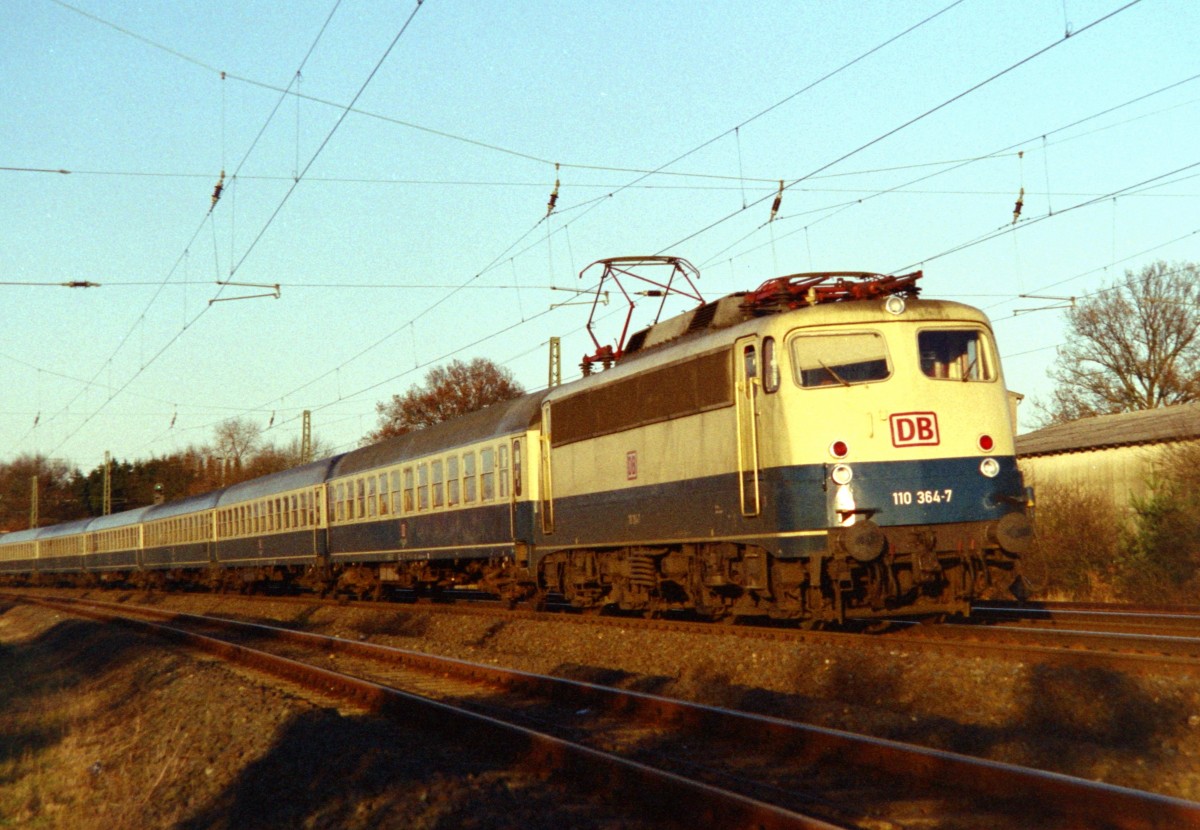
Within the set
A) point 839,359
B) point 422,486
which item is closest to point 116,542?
point 422,486

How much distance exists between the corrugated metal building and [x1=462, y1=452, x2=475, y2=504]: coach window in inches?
425

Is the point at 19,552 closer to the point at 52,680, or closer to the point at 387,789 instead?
the point at 52,680

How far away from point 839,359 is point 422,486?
1339 centimetres

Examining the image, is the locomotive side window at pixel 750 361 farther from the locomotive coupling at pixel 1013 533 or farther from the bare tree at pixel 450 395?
the bare tree at pixel 450 395

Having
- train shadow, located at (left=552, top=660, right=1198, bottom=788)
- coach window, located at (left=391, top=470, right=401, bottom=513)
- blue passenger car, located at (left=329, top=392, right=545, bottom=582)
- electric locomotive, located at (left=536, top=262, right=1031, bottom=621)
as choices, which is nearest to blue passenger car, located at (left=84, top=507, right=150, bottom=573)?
blue passenger car, located at (left=329, top=392, right=545, bottom=582)

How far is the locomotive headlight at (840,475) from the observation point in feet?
40.8

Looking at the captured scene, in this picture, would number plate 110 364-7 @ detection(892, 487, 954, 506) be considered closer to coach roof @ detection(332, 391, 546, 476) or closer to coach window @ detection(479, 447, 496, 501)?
coach roof @ detection(332, 391, 546, 476)

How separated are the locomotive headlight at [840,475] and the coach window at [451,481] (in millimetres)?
11621

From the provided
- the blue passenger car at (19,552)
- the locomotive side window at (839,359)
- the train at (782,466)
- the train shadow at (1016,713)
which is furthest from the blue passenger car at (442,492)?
the blue passenger car at (19,552)

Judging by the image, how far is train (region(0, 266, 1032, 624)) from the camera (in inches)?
493

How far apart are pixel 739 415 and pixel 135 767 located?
7.02 metres

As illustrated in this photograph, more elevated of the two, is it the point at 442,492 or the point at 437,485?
the point at 437,485

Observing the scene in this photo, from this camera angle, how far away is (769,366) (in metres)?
13.0

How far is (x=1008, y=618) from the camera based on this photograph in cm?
1530
